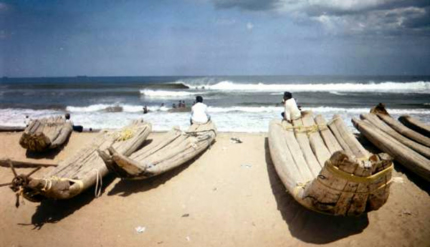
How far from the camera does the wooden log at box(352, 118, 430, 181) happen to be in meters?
6.04

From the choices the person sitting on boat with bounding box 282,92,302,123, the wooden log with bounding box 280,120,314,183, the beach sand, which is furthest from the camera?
the person sitting on boat with bounding box 282,92,302,123

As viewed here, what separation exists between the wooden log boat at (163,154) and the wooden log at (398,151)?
4.26 meters

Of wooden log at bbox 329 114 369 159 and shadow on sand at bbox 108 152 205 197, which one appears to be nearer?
wooden log at bbox 329 114 369 159

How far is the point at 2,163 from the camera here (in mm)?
8367

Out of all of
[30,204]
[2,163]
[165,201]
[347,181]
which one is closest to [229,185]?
[165,201]

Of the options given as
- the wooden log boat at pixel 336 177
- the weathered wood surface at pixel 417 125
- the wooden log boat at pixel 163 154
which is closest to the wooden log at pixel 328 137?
the wooden log boat at pixel 336 177

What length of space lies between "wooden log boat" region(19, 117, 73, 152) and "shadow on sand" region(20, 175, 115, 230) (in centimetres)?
258

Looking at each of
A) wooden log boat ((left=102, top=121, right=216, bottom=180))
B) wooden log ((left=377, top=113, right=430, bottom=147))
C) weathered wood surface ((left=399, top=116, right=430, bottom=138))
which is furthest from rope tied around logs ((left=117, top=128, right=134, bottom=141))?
weathered wood surface ((left=399, top=116, right=430, bottom=138))

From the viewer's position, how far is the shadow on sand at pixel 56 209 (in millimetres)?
5805

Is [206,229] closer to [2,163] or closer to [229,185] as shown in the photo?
[229,185]

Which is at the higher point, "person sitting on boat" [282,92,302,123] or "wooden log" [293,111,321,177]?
"person sitting on boat" [282,92,302,123]

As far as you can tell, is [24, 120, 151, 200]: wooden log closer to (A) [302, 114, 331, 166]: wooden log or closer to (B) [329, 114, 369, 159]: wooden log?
(A) [302, 114, 331, 166]: wooden log

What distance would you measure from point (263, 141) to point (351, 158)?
5720mm

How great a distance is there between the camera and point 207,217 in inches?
227
